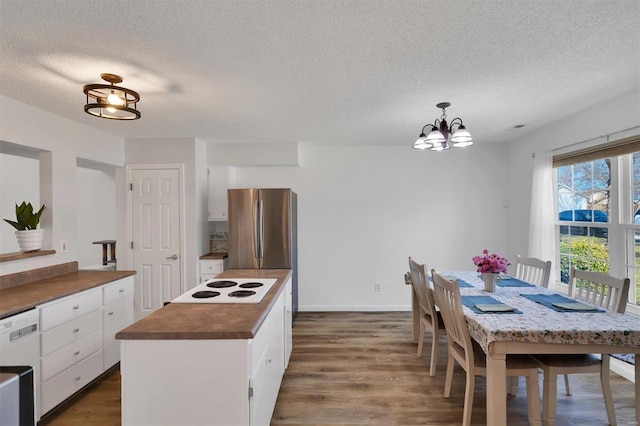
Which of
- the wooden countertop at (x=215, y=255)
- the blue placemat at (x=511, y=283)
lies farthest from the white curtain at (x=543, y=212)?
the wooden countertop at (x=215, y=255)

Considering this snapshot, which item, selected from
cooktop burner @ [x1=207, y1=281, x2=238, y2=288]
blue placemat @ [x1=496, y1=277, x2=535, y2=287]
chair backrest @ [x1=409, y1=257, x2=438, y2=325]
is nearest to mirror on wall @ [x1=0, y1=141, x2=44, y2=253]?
cooktop burner @ [x1=207, y1=281, x2=238, y2=288]

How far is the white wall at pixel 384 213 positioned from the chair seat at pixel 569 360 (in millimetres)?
2438

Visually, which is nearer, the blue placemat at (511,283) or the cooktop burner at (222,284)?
the cooktop burner at (222,284)

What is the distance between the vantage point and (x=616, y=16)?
155 cm

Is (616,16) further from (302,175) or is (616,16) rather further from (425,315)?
(302,175)

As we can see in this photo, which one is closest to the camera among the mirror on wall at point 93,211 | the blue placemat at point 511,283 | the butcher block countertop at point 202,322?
the butcher block countertop at point 202,322

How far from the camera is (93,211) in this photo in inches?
238

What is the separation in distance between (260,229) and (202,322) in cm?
229

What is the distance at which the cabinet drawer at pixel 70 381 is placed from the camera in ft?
6.77

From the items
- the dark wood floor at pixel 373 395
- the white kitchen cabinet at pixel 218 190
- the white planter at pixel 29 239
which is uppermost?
the white kitchen cabinet at pixel 218 190

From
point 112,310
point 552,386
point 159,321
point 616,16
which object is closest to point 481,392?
point 552,386

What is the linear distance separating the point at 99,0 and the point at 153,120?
189 cm

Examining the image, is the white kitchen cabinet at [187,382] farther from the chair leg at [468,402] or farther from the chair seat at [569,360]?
the chair seat at [569,360]

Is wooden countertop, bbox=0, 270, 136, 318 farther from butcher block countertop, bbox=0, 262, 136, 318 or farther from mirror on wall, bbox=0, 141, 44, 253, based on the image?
mirror on wall, bbox=0, 141, 44, 253
